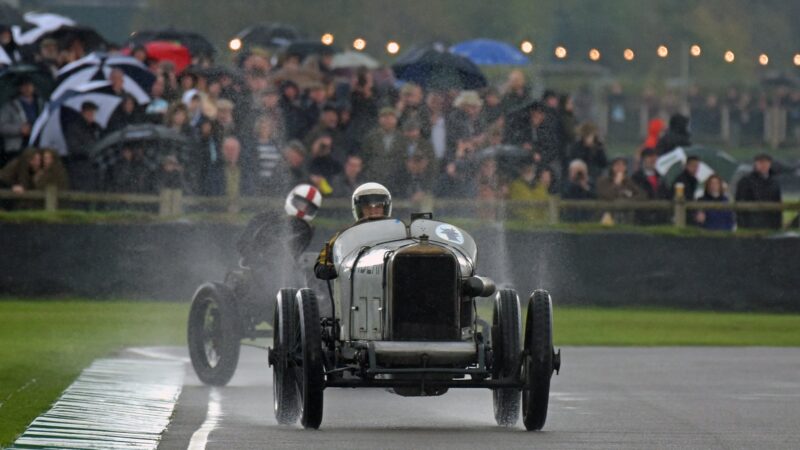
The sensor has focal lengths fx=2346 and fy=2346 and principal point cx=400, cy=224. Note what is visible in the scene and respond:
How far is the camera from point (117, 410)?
15.3 metres

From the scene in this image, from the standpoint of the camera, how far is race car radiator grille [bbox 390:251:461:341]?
1408 centimetres

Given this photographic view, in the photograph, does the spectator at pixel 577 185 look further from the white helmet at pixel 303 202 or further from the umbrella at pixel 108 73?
the white helmet at pixel 303 202

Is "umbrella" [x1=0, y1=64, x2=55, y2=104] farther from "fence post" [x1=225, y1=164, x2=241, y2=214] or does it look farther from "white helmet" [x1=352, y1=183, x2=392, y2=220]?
"white helmet" [x1=352, y1=183, x2=392, y2=220]

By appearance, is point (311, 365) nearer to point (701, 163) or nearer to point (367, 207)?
point (367, 207)

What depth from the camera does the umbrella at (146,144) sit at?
27.9 m

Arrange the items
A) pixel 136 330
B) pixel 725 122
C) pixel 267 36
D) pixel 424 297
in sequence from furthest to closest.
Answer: pixel 725 122 < pixel 267 36 < pixel 136 330 < pixel 424 297

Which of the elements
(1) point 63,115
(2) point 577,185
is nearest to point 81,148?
(1) point 63,115

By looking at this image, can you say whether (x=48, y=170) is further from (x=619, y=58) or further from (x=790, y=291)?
(x=619, y=58)

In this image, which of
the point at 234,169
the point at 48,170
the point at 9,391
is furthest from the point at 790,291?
the point at 9,391

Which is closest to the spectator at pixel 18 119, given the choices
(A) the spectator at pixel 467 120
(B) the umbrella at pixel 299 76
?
(B) the umbrella at pixel 299 76

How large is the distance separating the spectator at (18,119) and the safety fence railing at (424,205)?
1278 mm

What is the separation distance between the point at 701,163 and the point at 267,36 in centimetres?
1256

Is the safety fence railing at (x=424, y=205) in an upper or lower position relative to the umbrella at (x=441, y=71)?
lower

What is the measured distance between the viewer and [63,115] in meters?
28.7
